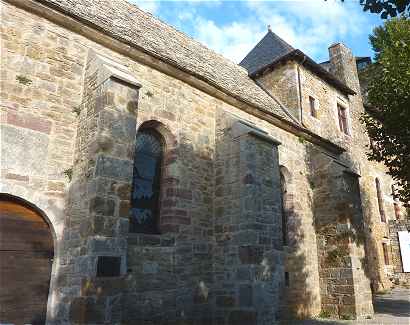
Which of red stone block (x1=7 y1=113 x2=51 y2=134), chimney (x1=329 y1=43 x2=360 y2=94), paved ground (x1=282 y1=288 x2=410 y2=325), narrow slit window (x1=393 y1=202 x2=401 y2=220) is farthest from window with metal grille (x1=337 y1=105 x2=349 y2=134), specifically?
red stone block (x1=7 y1=113 x2=51 y2=134)

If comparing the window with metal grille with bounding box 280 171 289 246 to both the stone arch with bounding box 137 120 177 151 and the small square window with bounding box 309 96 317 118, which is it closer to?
the small square window with bounding box 309 96 317 118

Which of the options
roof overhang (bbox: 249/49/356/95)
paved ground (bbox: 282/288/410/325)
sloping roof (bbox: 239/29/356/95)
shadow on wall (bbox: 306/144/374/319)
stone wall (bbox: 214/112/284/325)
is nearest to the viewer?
stone wall (bbox: 214/112/284/325)

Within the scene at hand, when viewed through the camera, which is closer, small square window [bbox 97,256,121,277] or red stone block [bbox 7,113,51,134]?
small square window [bbox 97,256,121,277]

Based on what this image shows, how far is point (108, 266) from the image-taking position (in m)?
4.91

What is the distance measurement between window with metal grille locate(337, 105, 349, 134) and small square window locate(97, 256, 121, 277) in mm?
12901

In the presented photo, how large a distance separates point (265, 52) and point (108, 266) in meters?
13.2

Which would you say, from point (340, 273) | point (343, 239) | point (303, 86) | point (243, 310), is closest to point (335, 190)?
point (343, 239)

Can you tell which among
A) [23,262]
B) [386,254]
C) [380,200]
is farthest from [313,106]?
[23,262]

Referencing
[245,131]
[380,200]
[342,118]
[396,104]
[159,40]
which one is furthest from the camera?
[380,200]

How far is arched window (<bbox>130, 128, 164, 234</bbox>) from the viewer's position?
7.04 m

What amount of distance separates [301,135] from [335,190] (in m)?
2.20

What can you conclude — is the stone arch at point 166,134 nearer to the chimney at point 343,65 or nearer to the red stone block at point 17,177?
the red stone block at point 17,177

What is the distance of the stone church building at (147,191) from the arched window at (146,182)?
0.10 feet

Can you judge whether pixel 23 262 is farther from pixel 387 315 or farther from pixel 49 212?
pixel 387 315
